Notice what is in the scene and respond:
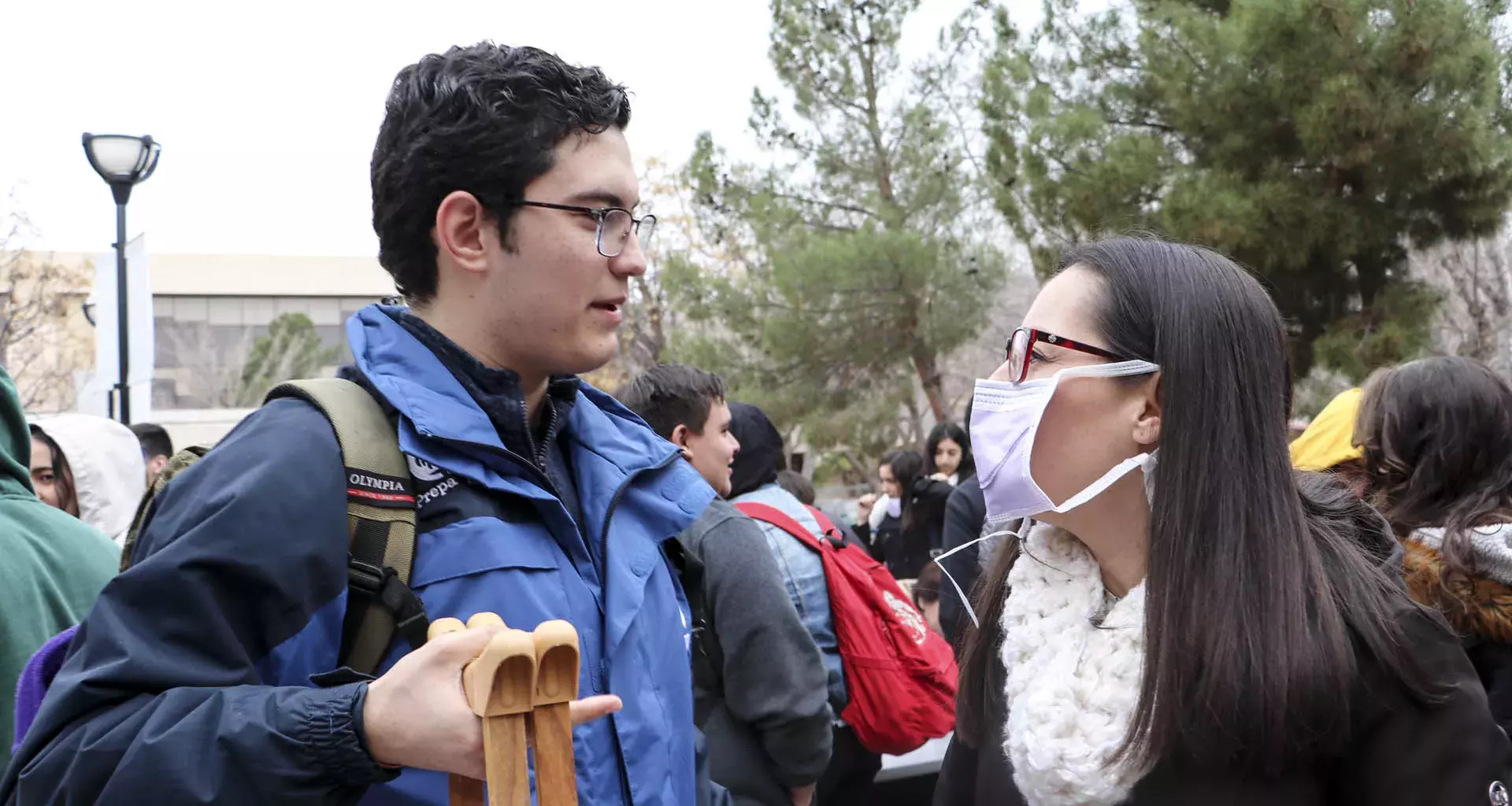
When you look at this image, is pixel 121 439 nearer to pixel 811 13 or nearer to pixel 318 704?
pixel 318 704

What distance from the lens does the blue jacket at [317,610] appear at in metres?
1.46

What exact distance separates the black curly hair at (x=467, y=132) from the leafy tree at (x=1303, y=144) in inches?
404

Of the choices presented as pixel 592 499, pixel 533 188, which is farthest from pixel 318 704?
pixel 533 188

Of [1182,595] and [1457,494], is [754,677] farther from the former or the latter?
[1457,494]

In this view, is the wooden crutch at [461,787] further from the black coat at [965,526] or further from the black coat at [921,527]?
the black coat at [921,527]

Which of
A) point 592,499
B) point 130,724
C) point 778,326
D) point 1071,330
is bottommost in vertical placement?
point 778,326

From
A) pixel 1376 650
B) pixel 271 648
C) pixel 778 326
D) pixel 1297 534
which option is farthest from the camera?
pixel 778 326

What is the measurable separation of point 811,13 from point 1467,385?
18589mm

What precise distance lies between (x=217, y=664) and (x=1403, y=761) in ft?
5.28

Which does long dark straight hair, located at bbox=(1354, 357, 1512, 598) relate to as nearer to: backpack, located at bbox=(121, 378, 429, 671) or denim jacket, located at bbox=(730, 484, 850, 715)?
denim jacket, located at bbox=(730, 484, 850, 715)

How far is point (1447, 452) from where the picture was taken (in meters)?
3.25

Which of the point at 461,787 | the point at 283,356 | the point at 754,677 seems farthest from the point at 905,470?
the point at 283,356

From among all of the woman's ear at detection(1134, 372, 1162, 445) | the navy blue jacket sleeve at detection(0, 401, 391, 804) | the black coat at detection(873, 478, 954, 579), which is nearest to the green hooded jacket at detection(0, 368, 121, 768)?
the navy blue jacket sleeve at detection(0, 401, 391, 804)

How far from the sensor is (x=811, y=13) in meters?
20.7
